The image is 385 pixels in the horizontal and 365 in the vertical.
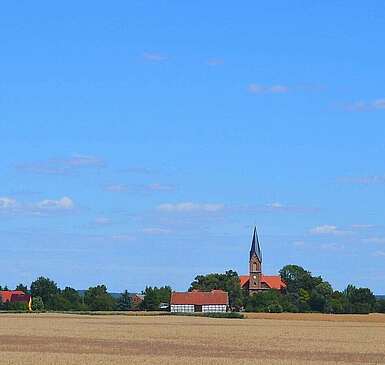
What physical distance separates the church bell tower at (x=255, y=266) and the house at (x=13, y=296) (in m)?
39.6

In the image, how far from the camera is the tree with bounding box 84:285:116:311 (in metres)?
134

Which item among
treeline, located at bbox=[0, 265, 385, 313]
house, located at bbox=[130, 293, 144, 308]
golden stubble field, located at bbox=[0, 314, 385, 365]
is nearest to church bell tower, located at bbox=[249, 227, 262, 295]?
treeline, located at bbox=[0, 265, 385, 313]

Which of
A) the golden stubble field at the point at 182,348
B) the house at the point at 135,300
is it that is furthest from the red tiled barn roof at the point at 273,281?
the golden stubble field at the point at 182,348

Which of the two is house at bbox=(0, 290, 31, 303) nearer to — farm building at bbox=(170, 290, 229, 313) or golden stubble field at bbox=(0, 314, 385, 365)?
farm building at bbox=(170, 290, 229, 313)

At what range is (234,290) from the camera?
152m

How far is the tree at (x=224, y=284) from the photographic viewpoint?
150 meters

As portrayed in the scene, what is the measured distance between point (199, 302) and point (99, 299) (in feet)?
45.7

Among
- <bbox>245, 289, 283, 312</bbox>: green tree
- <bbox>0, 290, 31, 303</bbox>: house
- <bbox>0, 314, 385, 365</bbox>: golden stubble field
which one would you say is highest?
<bbox>0, 290, 31, 303</bbox>: house

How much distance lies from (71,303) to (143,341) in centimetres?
8716

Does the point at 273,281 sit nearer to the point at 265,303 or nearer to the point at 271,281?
the point at 271,281

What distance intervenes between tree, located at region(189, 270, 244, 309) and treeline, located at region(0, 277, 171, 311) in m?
10.5

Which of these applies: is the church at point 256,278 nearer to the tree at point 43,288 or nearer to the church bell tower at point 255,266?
the church bell tower at point 255,266

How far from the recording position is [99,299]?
445 feet

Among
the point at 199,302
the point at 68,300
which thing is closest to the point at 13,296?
the point at 68,300
